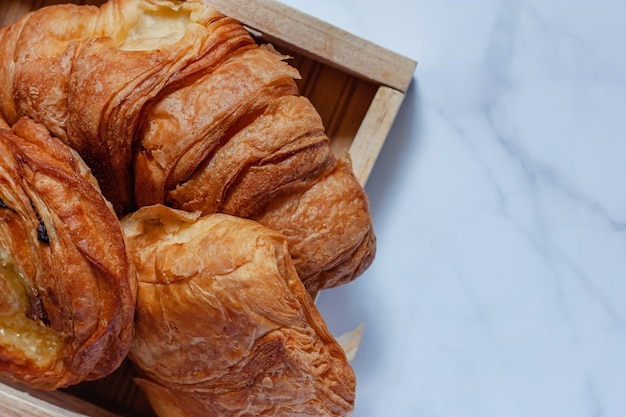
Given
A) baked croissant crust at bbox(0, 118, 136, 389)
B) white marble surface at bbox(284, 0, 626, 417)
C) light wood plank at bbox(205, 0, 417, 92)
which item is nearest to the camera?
baked croissant crust at bbox(0, 118, 136, 389)

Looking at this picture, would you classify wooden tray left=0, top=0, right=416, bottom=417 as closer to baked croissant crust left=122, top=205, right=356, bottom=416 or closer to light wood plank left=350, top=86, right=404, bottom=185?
light wood plank left=350, top=86, right=404, bottom=185

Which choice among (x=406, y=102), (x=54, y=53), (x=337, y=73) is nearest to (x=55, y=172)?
(x=54, y=53)

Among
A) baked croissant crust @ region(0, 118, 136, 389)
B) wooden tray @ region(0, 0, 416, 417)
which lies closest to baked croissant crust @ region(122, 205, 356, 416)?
baked croissant crust @ region(0, 118, 136, 389)

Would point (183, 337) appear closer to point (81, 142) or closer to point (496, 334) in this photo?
point (81, 142)

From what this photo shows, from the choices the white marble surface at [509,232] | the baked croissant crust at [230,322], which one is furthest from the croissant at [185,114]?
the white marble surface at [509,232]

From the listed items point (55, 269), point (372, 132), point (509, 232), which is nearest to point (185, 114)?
point (55, 269)

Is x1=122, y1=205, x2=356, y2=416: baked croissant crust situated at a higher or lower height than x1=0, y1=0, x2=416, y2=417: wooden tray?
lower

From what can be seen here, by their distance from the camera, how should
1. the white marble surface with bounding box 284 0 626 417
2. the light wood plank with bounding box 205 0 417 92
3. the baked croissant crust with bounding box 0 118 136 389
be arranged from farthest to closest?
the white marble surface with bounding box 284 0 626 417 → the light wood plank with bounding box 205 0 417 92 → the baked croissant crust with bounding box 0 118 136 389
